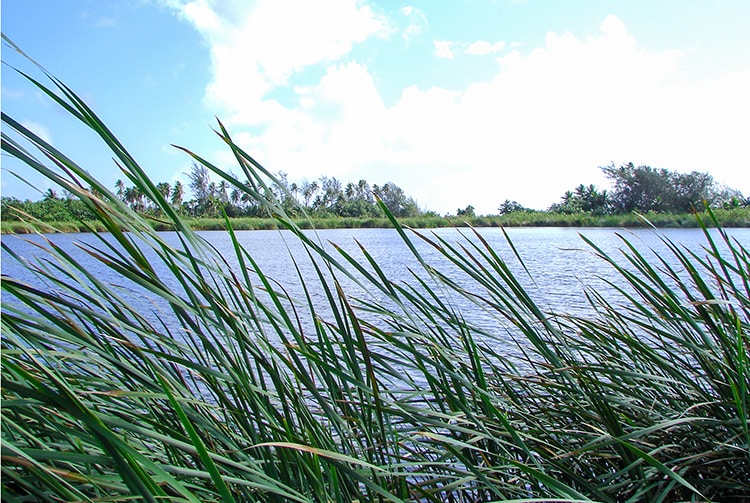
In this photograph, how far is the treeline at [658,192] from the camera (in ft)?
123

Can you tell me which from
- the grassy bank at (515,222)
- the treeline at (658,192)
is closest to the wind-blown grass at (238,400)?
the grassy bank at (515,222)

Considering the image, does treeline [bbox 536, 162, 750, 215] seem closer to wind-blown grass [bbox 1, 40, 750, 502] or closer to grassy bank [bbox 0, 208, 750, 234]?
grassy bank [bbox 0, 208, 750, 234]

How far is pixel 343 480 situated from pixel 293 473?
0.12 meters

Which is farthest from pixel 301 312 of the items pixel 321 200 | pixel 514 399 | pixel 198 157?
pixel 321 200

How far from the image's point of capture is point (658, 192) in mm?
38500

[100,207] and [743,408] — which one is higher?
[100,207]

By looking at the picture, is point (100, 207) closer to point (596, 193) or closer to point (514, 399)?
point (514, 399)

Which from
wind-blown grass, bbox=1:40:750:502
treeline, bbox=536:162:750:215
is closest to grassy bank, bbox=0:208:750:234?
treeline, bbox=536:162:750:215

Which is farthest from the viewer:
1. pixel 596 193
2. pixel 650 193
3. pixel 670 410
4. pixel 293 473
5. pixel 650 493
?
pixel 596 193

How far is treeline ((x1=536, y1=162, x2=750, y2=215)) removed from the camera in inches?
1474

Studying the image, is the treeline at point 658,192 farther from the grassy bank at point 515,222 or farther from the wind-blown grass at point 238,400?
the wind-blown grass at point 238,400

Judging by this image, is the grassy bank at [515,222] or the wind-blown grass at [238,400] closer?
the wind-blown grass at [238,400]

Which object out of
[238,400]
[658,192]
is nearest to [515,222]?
[658,192]

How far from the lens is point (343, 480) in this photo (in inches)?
37.6
